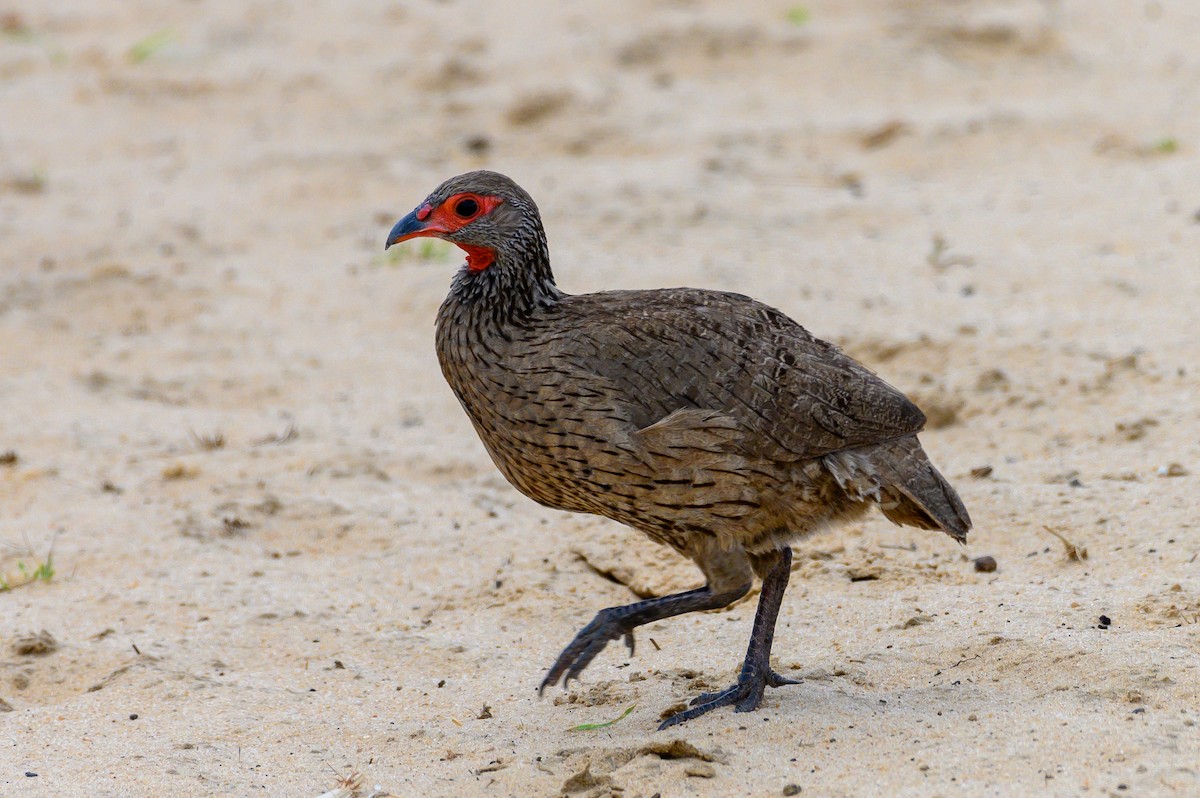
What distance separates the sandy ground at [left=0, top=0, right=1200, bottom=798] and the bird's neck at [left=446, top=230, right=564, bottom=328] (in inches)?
49.9

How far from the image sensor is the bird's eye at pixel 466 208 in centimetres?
488

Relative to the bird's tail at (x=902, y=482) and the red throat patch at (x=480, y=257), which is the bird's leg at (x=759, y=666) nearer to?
the bird's tail at (x=902, y=482)


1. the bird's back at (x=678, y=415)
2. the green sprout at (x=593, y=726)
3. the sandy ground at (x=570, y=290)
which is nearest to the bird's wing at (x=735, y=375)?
the bird's back at (x=678, y=415)

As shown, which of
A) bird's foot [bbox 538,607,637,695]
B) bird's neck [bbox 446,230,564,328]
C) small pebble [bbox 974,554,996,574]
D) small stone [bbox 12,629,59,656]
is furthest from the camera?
small pebble [bbox 974,554,996,574]

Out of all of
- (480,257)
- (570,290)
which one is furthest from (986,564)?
(570,290)

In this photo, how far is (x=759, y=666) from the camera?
4.54m

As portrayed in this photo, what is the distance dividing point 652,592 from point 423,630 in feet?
2.94

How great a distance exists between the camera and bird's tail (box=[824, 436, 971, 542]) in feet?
14.5

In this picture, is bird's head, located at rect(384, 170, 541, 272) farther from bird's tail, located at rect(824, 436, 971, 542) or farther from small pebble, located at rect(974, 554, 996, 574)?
small pebble, located at rect(974, 554, 996, 574)

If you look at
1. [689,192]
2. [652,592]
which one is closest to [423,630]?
[652,592]

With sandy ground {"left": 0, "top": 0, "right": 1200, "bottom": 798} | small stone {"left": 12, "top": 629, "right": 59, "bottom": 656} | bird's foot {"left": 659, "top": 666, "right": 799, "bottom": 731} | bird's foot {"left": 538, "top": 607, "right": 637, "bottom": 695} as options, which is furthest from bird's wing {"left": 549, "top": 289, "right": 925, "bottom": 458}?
small stone {"left": 12, "top": 629, "right": 59, "bottom": 656}

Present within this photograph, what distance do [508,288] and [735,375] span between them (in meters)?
0.87

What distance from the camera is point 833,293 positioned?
7.87m

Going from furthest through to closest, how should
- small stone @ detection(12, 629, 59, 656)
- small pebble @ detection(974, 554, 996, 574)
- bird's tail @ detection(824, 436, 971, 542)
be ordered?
small pebble @ detection(974, 554, 996, 574) → small stone @ detection(12, 629, 59, 656) → bird's tail @ detection(824, 436, 971, 542)
